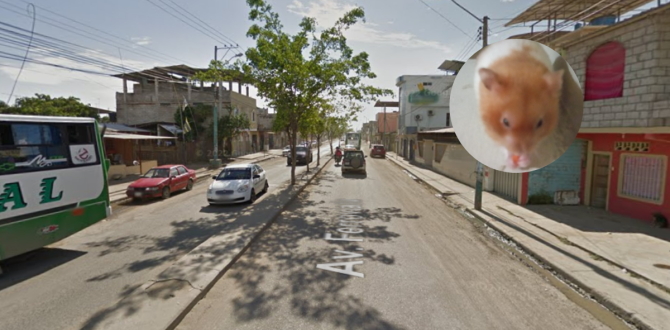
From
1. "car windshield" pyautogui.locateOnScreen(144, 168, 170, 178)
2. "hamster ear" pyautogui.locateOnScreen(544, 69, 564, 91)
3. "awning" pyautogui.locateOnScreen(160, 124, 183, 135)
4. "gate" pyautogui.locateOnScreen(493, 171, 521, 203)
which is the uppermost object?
"awning" pyautogui.locateOnScreen(160, 124, 183, 135)

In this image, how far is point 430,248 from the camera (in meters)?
7.17

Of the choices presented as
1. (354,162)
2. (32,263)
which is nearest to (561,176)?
(354,162)

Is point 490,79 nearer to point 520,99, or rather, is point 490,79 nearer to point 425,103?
point 520,99

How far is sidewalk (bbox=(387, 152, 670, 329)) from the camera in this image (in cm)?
477

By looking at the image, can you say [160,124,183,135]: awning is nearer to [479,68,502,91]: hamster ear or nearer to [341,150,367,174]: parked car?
[341,150,367,174]: parked car

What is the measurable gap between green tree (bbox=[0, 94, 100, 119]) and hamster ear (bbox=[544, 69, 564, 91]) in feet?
111

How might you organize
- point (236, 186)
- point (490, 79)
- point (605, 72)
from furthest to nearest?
point (236, 186), point (605, 72), point (490, 79)

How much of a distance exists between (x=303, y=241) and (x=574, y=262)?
19.3 ft

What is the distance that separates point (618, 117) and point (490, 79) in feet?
30.5

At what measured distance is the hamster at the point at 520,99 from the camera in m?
1.56

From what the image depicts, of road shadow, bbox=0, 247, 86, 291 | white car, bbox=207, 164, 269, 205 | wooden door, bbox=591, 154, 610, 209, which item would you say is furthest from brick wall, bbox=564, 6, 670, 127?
road shadow, bbox=0, 247, 86, 291

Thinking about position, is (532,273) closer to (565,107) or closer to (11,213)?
(565,107)

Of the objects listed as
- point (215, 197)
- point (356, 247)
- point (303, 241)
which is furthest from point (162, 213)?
point (356, 247)

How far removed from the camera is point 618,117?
8.11 m
